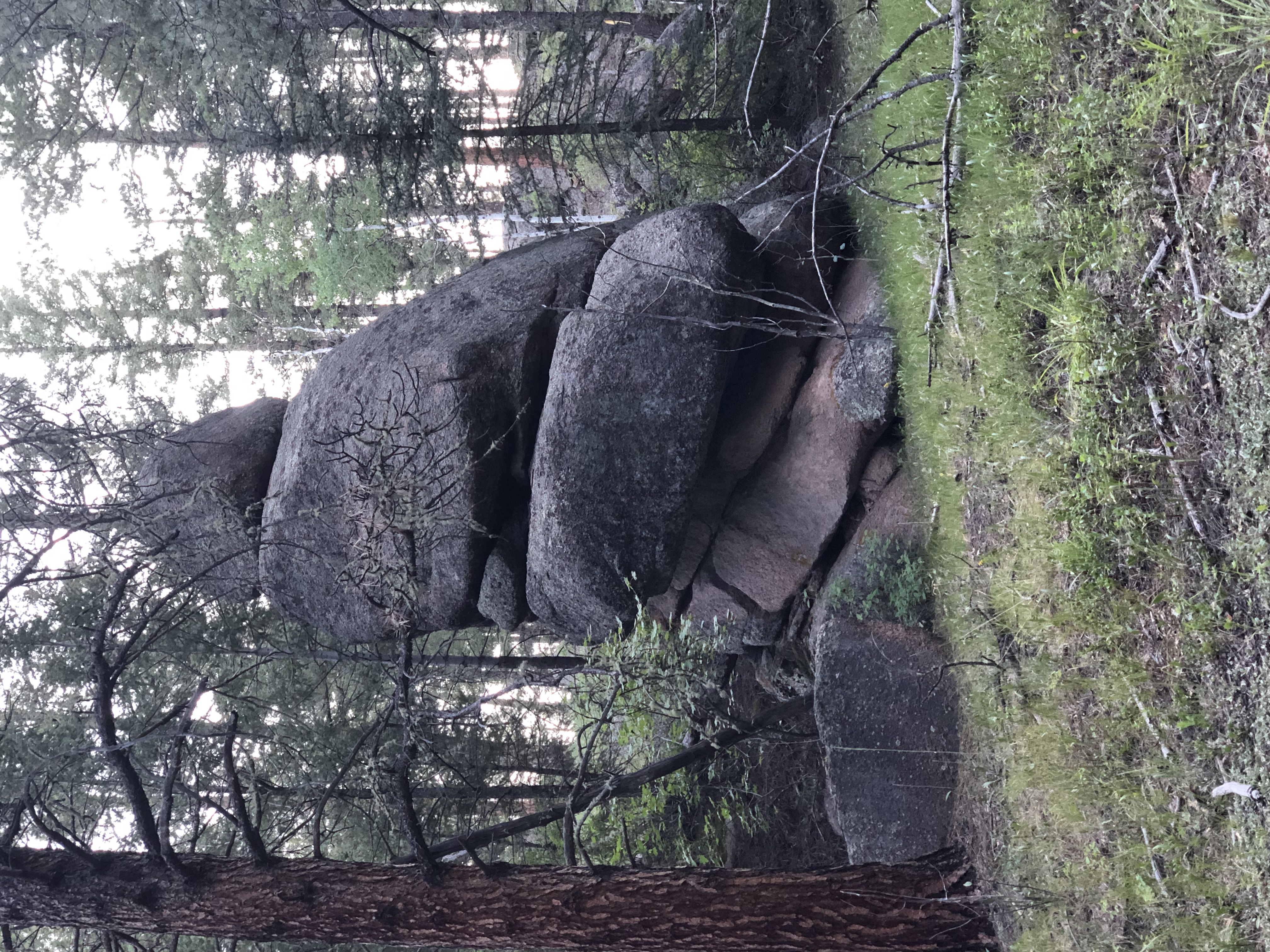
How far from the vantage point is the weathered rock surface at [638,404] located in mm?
6793

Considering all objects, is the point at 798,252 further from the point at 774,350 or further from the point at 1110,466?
the point at 1110,466

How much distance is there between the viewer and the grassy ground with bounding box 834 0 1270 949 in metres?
3.58

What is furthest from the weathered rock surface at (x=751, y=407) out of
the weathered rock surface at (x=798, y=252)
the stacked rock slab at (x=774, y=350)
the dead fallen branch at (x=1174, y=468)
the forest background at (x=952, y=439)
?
the dead fallen branch at (x=1174, y=468)

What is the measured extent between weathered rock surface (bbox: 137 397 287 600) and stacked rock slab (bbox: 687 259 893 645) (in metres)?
4.37

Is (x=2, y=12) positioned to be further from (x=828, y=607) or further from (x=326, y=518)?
(x=828, y=607)

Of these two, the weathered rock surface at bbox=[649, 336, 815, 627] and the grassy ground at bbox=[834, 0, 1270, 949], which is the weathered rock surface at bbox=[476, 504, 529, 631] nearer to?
the weathered rock surface at bbox=[649, 336, 815, 627]

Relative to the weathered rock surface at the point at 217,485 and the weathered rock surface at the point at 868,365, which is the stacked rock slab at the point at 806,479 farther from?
the weathered rock surface at the point at 217,485

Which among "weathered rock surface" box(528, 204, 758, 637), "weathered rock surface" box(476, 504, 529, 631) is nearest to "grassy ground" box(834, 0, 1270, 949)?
"weathered rock surface" box(528, 204, 758, 637)

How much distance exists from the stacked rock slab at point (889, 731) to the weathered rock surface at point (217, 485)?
212 inches

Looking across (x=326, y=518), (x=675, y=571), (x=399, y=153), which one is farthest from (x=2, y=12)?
(x=675, y=571)

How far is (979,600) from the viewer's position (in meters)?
5.66

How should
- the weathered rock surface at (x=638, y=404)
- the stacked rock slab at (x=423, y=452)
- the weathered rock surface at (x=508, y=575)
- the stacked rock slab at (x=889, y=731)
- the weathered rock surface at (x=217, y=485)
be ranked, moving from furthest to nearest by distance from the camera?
the weathered rock surface at (x=217, y=485) → the weathered rock surface at (x=508, y=575) → the stacked rock slab at (x=423, y=452) → the weathered rock surface at (x=638, y=404) → the stacked rock slab at (x=889, y=731)

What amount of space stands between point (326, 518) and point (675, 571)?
316 cm

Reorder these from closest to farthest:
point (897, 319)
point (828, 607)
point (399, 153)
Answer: point (897, 319), point (828, 607), point (399, 153)
